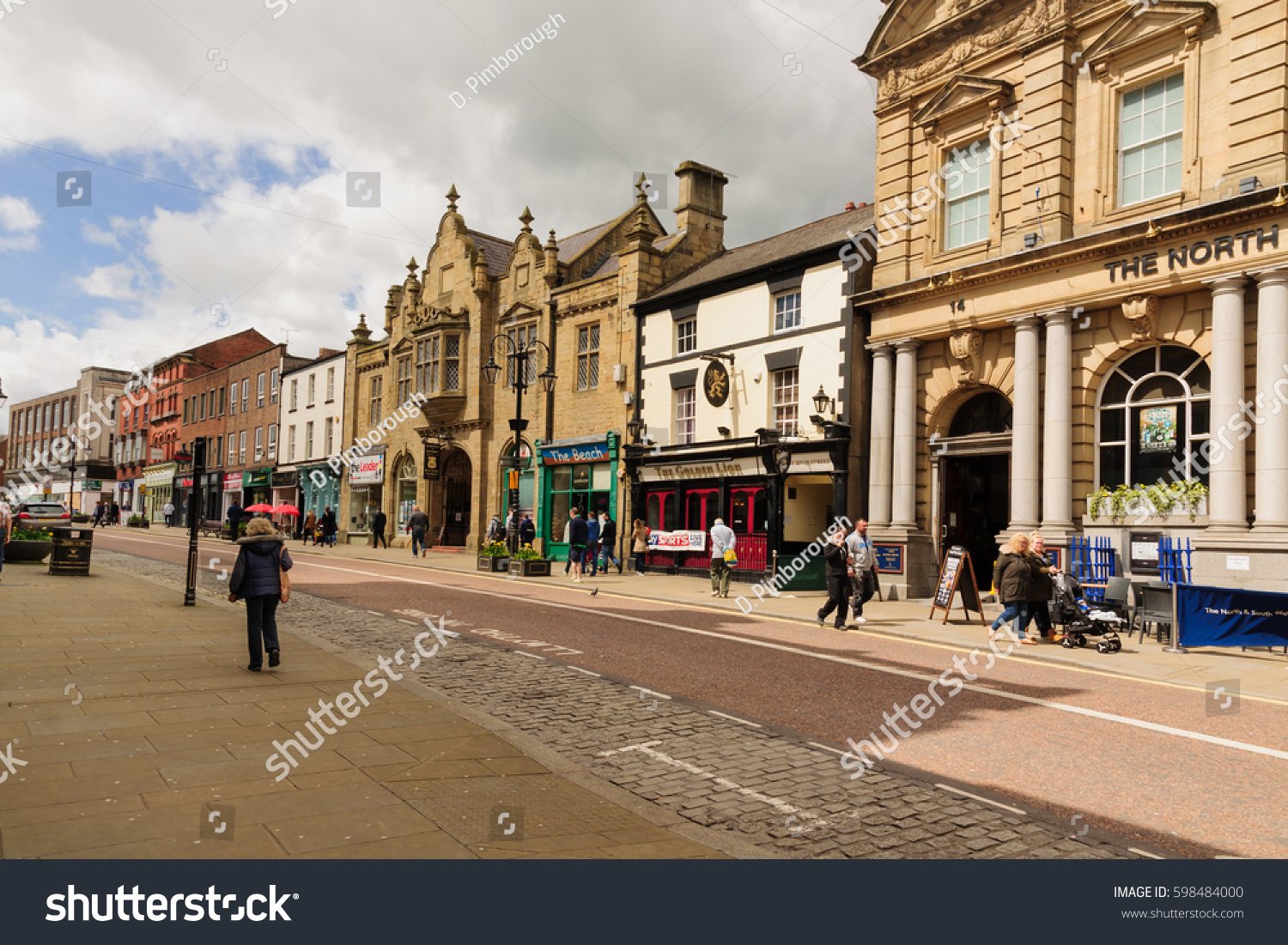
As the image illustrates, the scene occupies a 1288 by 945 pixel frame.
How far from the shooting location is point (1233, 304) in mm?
14773

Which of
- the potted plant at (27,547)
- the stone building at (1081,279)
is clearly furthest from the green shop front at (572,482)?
the potted plant at (27,547)

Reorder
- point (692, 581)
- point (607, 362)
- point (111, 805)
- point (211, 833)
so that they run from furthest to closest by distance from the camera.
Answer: point (607, 362) → point (692, 581) → point (111, 805) → point (211, 833)

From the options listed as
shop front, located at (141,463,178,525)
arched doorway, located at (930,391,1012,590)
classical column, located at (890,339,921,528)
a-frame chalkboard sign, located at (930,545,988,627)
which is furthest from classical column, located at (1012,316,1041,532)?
shop front, located at (141,463,178,525)

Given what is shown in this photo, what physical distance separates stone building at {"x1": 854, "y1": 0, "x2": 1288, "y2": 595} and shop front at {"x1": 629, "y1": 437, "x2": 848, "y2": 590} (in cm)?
226

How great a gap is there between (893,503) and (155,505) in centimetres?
6483

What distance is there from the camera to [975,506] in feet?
66.8

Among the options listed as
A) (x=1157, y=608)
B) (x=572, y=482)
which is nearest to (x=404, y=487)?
(x=572, y=482)

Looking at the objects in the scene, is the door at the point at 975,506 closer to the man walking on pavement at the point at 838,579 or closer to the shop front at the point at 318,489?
the man walking on pavement at the point at 838,579

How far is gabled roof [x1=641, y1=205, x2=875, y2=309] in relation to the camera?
77.4ft

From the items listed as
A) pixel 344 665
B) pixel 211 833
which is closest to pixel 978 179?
pixel 344 665

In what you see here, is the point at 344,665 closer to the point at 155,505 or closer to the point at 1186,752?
the point at 1186,752

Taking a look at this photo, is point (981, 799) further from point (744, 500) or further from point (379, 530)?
point (379, 530)

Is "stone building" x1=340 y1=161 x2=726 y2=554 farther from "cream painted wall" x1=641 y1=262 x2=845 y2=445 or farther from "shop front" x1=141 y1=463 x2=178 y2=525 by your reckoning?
"shop front" x1=141 y1=463 x2=178 y2=525

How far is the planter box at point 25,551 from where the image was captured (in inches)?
848
